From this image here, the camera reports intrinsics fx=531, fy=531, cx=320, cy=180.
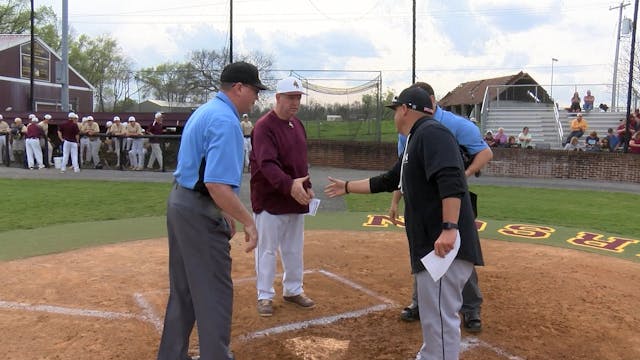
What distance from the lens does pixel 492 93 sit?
83.0 ft

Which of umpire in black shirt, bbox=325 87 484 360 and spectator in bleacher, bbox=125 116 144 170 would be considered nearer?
umpire in black shirt, bbox=325 87 484 360

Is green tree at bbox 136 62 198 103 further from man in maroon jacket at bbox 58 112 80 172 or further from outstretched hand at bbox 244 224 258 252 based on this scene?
outstretched hand at bbox 244 224 258 252

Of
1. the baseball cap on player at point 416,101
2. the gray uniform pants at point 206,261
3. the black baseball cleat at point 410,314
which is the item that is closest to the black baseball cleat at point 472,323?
the black baseball cleat at point 410,314

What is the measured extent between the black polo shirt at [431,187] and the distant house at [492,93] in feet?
73.6

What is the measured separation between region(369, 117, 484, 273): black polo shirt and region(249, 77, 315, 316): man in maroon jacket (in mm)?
1315

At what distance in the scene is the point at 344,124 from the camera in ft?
70.0

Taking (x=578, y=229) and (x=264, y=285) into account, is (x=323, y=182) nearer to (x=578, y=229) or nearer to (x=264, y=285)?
(x=578, y=229)

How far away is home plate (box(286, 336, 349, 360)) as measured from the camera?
3.80 m

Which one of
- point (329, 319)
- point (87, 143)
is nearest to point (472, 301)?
point (329, 319)

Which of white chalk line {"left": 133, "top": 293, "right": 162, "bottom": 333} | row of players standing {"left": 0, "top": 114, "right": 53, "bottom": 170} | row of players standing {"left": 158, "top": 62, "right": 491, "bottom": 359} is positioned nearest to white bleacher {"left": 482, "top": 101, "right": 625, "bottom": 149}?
row of players standing {"left": 0, "top": 114, "right": 53, "bottom": 170}

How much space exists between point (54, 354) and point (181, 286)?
1.14 m

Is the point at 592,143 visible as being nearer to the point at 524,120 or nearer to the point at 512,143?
the point at 512,143

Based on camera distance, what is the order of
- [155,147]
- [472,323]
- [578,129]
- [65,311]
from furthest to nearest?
[578,129] < [155,147] < [65,311] < [472,323]

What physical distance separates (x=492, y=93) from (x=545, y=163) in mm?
7532
